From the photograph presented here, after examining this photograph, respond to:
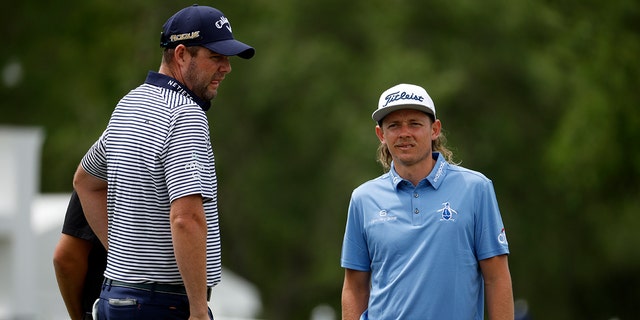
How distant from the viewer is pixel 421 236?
4.52 meters

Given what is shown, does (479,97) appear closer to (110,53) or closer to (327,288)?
(327,288)

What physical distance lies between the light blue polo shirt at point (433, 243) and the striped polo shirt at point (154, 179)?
2.19 feet

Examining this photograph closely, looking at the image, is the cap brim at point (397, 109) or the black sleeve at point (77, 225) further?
the black sleeve at point (77, 225)

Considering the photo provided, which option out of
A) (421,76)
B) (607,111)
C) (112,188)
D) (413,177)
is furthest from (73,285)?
(421,76)

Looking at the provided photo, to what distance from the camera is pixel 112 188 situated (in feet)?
14.4

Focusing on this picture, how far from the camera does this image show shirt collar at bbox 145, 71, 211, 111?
4.42 m

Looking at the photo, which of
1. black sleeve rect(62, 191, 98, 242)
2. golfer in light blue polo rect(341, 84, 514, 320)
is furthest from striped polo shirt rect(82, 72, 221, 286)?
golfer in light blue polo rect(341, 84, 514, 320)

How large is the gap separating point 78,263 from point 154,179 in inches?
29.3

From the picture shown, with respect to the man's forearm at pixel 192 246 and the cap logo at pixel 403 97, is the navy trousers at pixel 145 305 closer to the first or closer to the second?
the man's forearm at pixel 192 246

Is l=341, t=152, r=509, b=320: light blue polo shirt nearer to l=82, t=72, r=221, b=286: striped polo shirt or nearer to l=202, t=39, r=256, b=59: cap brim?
l=82, t=72, r=221, b=286: striped polo shirt

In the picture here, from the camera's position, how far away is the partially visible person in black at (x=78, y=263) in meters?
4.77

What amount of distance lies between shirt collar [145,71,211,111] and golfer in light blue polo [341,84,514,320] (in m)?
0.73

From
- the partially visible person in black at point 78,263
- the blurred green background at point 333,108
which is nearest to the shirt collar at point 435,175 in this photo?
the partially visible person in black at point 78,263

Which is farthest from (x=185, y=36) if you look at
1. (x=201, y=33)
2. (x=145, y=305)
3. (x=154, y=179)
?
(x=145, y=305)
